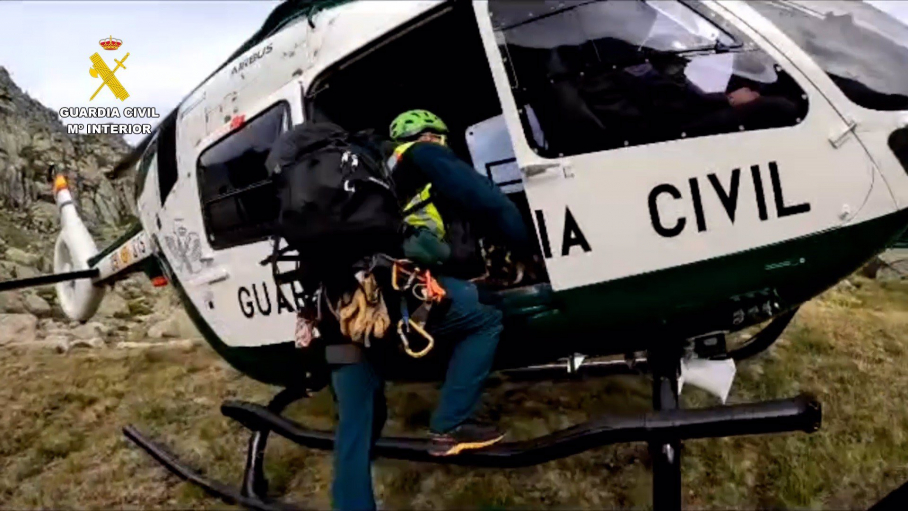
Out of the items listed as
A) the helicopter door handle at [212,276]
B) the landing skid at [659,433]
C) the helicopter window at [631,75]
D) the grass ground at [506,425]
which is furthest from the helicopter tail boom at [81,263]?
the helicopter window at [631,75]

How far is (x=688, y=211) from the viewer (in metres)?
3.30

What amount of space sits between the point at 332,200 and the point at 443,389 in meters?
0.89

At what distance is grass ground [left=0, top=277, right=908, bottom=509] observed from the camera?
4.78m

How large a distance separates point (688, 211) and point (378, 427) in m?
1.49

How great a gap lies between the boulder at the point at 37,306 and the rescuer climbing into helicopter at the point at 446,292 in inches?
384

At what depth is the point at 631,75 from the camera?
3.38 m

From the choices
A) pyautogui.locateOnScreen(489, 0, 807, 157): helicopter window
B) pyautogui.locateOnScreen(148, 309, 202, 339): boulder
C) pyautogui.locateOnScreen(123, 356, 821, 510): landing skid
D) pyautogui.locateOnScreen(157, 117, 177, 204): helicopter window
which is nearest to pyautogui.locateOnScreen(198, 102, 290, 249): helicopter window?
pyautogui.locateOnScreen(157, 117, 177, 204): helicopter window

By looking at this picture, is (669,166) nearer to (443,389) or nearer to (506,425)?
(443,389)

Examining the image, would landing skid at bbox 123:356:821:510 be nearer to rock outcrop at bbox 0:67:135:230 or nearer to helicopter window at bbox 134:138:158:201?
helicopter window at bbox 134:138:158:201

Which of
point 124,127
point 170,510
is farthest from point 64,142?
point 170,510

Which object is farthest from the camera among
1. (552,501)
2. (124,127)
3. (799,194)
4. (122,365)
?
(124,127)

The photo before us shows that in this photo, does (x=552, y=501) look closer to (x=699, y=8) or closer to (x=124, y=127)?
(x=699, y=8)

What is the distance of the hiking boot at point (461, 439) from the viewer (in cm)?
344

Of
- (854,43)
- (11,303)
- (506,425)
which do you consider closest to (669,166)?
(854,43)
